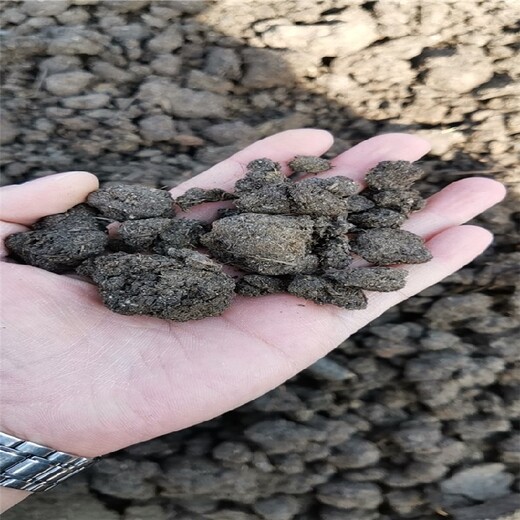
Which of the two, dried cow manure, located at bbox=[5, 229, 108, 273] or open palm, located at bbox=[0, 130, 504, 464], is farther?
dried cow manure, located at bbox=[5, 229, 108, 273]

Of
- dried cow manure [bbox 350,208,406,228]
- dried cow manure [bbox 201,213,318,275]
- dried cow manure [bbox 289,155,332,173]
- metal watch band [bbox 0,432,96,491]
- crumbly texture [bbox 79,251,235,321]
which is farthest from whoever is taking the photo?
dried cow manure [bbox 289,155,332,173]

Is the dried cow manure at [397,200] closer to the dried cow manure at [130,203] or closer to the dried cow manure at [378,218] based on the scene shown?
the dried cow manure at [378,218]

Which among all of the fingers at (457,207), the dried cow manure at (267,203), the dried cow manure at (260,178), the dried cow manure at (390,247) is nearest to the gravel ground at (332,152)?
the fingers at (457,207)

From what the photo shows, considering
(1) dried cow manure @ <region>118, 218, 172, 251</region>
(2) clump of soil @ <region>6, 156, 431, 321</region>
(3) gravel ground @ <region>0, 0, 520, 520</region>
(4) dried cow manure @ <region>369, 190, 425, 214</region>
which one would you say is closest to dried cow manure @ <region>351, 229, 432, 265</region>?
(2) clump of soil @ <region>6, 156, 431, 321</region>

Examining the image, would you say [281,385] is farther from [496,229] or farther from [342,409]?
[496,229]

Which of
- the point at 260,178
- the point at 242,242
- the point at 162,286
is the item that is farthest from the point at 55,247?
the point at 260,178

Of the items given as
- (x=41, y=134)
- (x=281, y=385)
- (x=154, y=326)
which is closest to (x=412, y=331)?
(x=281, y=385)

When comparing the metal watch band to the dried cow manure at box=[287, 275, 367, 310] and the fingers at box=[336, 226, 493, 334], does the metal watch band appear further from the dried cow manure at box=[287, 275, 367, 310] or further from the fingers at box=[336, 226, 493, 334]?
the fingers at box=[336, 226, 493, 334]
